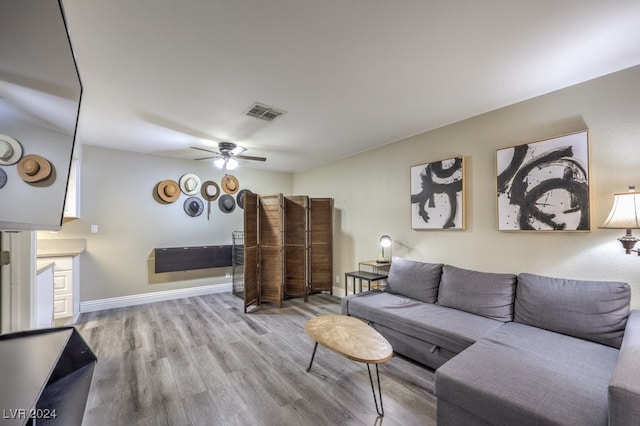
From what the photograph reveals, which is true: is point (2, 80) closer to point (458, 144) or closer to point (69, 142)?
point (69, 142)

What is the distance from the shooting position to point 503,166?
2684 millimetres

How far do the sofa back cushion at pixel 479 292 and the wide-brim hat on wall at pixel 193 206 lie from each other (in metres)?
4.18

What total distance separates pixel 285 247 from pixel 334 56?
3.33m

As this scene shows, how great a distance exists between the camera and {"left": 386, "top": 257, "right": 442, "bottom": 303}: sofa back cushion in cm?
295

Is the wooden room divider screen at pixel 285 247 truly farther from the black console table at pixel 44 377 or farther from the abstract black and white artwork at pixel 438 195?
the black console table at pixel 44 377

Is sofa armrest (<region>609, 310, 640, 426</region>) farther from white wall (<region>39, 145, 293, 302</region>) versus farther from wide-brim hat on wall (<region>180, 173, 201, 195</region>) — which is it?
wide-brim hat on wall (<region>180, 173, 201, 195</region>)

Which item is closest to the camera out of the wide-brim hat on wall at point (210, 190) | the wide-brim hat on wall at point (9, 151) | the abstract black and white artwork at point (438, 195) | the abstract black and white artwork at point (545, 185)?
the wide-brim hat on wall at point (9, 151)

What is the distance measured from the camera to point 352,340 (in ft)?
6.79

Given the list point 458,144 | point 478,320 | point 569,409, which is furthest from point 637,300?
point 458,144

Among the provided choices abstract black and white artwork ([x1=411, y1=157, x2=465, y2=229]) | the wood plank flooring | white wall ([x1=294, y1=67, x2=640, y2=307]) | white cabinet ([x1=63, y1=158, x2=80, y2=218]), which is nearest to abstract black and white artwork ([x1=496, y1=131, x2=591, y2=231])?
white wall ([x1=294, y1=67, x2=640, y2=307])

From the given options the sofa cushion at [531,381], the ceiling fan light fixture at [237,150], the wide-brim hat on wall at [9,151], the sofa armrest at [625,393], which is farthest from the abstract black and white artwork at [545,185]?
the wide-brim hat on wall at [9,151]

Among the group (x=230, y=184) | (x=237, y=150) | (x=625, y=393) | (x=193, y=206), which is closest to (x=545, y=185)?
(x=625, y=393)

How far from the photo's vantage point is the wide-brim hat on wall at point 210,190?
500cm

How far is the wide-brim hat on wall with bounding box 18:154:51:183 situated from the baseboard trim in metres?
3.91
